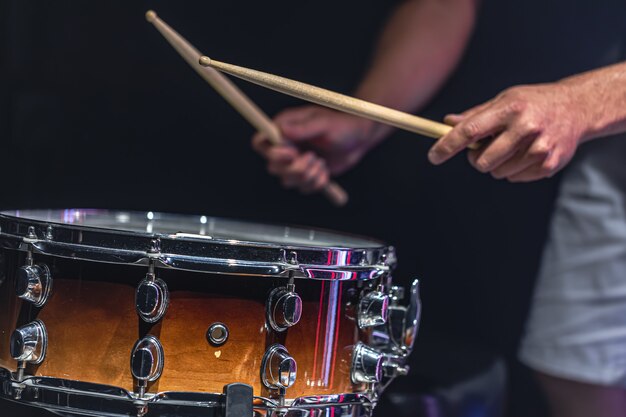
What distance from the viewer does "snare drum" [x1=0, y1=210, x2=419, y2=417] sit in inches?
41.6

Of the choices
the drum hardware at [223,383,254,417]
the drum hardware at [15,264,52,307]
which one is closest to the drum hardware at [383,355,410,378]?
the drum hardware at [223,383,254,417]

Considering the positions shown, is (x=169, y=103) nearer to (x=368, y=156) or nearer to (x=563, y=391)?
(x=368, y=156)

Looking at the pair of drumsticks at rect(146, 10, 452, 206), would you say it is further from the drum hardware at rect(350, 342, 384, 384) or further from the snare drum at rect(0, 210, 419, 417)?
the drum hardware at rect(350, 342, 384, 384)

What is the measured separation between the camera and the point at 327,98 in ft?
3.98

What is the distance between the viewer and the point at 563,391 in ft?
6.15

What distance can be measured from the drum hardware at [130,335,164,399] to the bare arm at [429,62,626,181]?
1.71 feet

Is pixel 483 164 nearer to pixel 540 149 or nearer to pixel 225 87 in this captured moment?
pixel 540 149

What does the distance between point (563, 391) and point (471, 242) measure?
466 millimetres

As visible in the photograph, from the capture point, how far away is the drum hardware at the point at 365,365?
1.19 m

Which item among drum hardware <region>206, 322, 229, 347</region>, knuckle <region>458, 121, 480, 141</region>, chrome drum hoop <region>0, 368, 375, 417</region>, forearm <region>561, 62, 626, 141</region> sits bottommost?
chrome drum hoop <region>0, 368, 375, 417</region>

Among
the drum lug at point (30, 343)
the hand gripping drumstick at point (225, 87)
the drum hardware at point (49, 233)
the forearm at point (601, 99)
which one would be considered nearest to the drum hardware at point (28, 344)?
the drum lug at point (30, 343)

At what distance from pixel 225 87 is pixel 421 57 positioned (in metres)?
0.70

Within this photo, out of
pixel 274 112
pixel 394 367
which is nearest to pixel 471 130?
pixel 394 367

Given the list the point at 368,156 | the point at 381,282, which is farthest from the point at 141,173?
the point at 381,282
